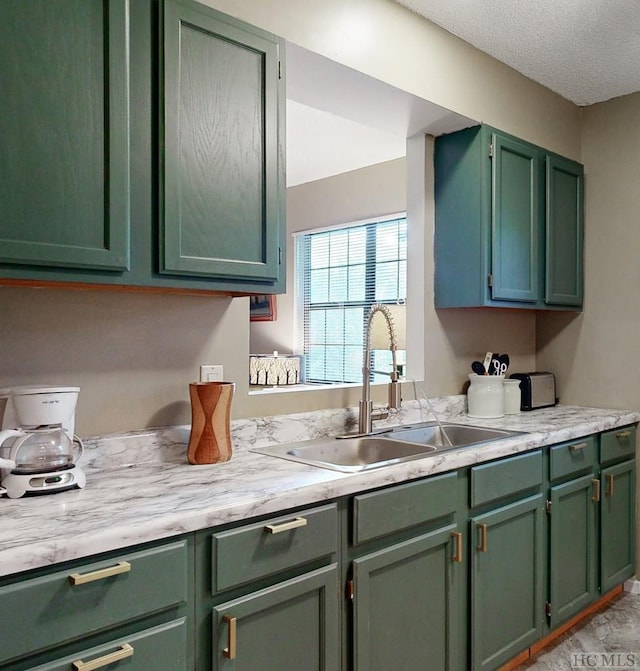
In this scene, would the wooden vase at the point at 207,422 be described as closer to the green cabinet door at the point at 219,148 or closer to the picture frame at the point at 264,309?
the green cabinet door at the point at 219,148

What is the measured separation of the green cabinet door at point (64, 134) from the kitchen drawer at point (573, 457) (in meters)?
1.84

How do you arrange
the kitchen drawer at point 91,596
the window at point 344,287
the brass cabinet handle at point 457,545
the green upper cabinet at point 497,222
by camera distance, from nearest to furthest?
the kitchen drawer at point 91,596, the brass cabinet handle at point 457,545, the green upper cabinet at point 497,222, the window at point 344,287

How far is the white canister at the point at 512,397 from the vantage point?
2.98 metres

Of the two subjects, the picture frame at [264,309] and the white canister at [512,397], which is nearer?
the white canister at [512,397]

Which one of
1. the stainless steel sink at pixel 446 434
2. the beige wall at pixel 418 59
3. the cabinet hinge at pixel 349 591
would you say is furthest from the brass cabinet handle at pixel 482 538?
the beige wall at pixel 418 59

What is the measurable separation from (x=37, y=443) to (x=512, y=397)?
7.37ft

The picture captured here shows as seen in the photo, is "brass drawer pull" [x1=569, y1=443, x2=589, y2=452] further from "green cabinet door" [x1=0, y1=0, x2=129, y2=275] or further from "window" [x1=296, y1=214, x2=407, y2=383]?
"window" [x1=296, y1=214, x2=407, y2=383]

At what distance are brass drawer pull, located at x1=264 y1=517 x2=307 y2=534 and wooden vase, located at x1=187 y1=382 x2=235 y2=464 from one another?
40cm

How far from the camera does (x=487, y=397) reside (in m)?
2.84

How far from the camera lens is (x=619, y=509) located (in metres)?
2.90

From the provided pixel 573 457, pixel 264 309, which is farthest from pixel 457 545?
pixel 264 309

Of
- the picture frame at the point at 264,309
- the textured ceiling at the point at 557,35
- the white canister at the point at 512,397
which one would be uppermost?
the textured ceiling at the point at 557,35

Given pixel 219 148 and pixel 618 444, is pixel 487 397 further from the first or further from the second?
pixel 219 148

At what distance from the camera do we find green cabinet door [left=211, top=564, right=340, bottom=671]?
135 cm
